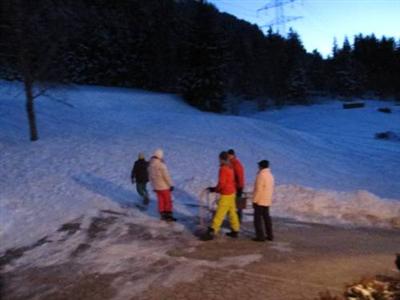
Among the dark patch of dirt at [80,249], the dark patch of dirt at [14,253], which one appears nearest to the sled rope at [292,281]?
the dark patch of dirt at [80,249]

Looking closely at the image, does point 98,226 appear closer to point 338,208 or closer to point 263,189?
point 263,189

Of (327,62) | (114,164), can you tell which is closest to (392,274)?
(114,164)

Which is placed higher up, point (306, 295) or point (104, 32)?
point (104, 32)

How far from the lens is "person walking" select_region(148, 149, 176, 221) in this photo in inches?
543

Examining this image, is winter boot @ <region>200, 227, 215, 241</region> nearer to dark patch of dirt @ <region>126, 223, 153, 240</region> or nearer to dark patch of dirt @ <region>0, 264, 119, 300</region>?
dark patch of dirt @ <region>126, 223, 153, 240</region>

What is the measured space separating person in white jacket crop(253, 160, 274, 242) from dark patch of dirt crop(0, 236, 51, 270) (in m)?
4.81

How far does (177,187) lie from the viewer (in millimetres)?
19203

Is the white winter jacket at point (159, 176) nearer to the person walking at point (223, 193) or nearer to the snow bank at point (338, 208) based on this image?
the person walking at point (223, 193)

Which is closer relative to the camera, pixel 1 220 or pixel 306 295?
Answer: pixel 306 295

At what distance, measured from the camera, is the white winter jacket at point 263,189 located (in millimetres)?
11844

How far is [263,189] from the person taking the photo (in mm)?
11859

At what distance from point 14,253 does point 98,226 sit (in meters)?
2.33

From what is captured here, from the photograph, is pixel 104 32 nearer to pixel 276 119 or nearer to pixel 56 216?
pixel 276 119

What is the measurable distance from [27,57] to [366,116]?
132 feet
